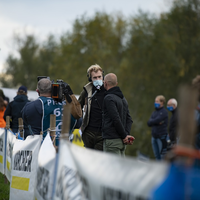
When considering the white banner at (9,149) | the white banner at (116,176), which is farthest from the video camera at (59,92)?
the white banner at (9,149)

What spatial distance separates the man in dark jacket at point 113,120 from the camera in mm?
5840

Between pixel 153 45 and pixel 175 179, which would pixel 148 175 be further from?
pixel 153 45

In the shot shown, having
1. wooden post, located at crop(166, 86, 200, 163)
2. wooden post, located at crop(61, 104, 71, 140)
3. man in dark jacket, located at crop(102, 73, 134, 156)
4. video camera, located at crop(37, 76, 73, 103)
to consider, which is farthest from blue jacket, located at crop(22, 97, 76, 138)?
wooden post, located at crop(166, 86, 200, 163)

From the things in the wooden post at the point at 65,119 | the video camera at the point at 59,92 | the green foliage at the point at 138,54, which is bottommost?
the wooden post at the point at 65,119

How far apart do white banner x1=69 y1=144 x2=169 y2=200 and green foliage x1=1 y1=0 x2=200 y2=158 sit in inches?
967

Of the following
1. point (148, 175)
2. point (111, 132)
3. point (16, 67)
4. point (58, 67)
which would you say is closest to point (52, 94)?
point (111, 132)

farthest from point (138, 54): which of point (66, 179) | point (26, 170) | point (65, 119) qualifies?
point (66, 179)

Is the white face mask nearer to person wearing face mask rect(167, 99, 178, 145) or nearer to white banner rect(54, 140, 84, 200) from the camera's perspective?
white banner rect(54, 140, 84, 200)

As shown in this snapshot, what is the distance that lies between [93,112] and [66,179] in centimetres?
308

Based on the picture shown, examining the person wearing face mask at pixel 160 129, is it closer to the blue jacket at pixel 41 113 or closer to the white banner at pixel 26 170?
the blue jacket at pixel 41 113

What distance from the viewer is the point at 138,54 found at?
33.0 m

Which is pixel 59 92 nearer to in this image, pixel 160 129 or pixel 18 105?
pixel 18 105

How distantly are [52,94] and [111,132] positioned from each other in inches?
43.2

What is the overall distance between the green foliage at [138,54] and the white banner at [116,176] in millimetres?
24551
